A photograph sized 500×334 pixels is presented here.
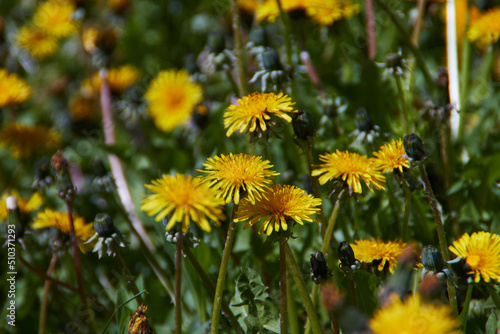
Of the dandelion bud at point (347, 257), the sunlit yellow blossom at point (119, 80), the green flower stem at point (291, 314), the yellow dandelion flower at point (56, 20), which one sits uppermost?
the dandelion bud at point (347, 257)

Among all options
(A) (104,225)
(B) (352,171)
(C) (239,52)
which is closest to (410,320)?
(B) (352,171)

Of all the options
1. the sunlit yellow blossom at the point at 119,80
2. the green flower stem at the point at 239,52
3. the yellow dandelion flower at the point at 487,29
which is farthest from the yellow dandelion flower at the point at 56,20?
the yellow dandelion flower at the point at 487,29

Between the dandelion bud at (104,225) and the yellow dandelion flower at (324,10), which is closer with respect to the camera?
the dandelion bud at (104,225)

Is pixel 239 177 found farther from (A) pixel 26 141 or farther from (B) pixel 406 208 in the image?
(A) pixel 26 141

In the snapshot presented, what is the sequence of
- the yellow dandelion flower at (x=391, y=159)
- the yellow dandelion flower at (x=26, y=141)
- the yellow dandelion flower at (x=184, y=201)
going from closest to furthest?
the yellow dandelion flower at (x=184, y=201) → the yellow dandelion flower at (x=391, y=159) → the yellow dandelion flower at (x=26, y=141)

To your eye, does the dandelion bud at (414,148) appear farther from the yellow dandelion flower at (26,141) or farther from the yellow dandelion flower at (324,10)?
the yellow dandelion flower at (26,141)
